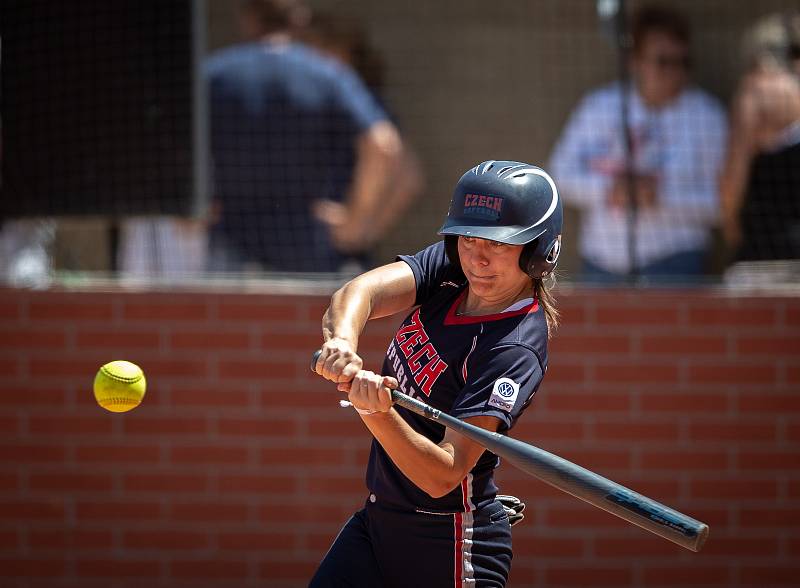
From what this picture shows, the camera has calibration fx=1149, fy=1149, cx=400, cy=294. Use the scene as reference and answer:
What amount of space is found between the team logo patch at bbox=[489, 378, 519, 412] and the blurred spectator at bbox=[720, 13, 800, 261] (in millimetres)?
3000

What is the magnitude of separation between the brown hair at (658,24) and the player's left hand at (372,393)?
3632mm

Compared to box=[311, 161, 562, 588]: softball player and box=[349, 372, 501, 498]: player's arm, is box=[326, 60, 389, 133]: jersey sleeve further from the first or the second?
box=[349, 372, 501, 498]: player's arm

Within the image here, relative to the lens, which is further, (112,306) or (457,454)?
(112,306)

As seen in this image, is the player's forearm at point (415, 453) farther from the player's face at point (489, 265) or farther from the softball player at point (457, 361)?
the player's face at point (489, 265)

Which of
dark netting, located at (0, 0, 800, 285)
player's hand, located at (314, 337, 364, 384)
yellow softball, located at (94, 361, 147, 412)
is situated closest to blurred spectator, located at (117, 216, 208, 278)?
dark netting, located at (0, 0, 800, 285)

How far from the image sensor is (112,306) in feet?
17.6

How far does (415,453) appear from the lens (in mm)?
2846

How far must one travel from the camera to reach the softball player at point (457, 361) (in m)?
3.00

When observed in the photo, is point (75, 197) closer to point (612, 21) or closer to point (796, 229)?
point (612, 21)

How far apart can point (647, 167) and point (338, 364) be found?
128 inches

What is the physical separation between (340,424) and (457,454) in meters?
2.48

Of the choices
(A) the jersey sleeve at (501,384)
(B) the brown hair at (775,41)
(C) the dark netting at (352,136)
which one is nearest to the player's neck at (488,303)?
(A) the jersey sleeve at (501,384)

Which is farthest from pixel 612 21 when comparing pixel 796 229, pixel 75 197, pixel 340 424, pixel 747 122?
pixel 75 197

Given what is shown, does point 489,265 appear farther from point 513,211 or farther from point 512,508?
point 512,508
